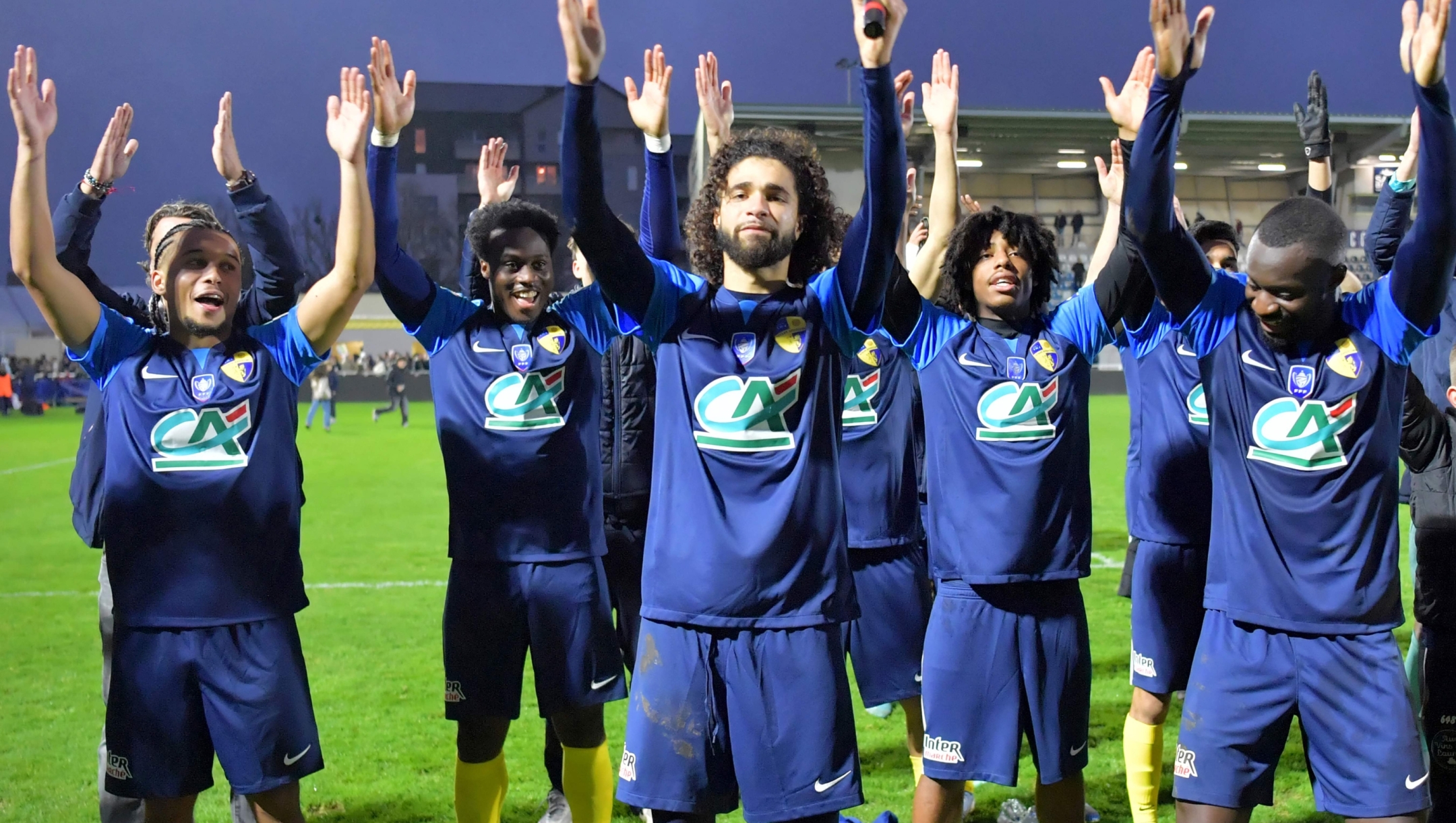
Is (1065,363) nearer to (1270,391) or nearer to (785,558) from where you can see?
(1270,391)

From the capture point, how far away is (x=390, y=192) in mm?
3740

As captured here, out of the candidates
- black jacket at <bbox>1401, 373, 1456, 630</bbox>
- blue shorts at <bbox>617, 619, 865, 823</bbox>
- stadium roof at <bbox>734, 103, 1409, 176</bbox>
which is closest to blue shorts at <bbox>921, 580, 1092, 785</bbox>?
blue shorts at <bbox>617, 619, 865, 823</bbox>

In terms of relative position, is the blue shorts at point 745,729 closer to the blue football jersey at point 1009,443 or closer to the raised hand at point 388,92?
the blue football jersey at point 1009,443

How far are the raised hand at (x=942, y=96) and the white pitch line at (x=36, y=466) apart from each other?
19.7m

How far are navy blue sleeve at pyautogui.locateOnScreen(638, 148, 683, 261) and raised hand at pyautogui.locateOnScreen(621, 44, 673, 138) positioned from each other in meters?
0.15

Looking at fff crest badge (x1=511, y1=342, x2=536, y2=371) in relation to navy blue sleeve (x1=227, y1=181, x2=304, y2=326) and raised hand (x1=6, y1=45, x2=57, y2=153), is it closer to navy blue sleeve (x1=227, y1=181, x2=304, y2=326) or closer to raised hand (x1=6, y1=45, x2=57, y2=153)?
navy blue sleeve (x1=227, y1=181, x2=304, y2=326)

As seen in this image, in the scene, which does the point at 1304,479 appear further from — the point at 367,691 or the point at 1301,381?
the point at 367,691

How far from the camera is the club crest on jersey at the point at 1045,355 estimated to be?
368 cm

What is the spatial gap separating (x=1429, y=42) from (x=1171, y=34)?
62 centimetres

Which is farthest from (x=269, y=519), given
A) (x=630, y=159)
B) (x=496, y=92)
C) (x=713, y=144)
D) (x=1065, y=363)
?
(x=496, y=92)

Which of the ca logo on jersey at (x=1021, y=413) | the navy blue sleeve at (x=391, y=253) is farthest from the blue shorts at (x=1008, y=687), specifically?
the navy blue sleeve at (x=391, y=253)

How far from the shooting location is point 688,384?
2936 millimetres

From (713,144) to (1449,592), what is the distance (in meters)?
3.06

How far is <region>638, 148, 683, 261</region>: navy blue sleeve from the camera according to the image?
3.32 metres
